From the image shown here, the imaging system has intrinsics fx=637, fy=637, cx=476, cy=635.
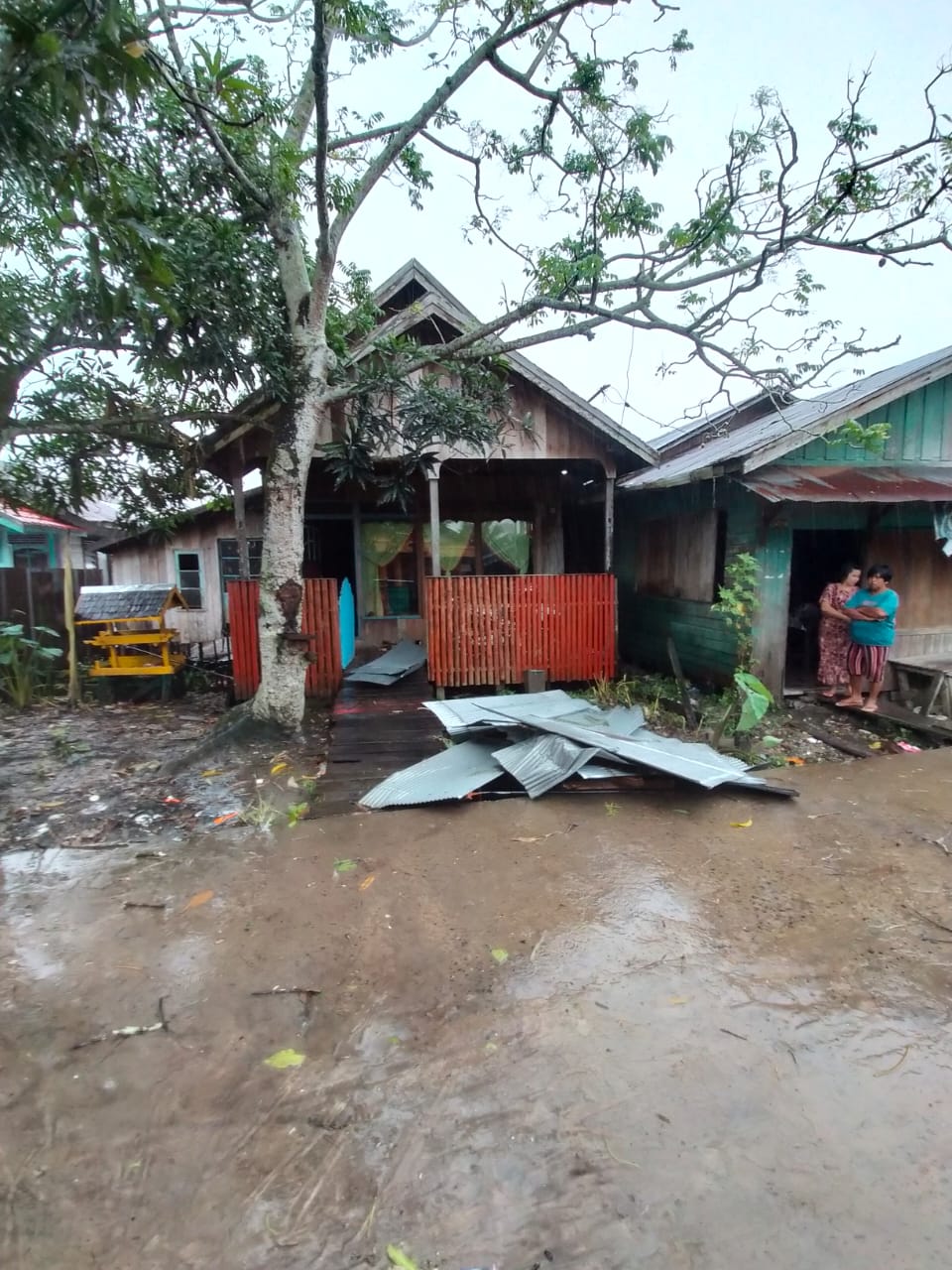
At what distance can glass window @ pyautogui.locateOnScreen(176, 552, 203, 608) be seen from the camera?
12.8 metres

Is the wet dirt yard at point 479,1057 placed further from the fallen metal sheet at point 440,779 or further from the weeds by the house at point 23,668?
the weeds by the house at point 23,668

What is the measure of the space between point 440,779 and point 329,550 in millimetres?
6568

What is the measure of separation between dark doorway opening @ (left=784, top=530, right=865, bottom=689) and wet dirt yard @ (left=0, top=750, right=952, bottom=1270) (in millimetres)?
5876

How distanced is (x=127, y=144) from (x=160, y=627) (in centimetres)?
547

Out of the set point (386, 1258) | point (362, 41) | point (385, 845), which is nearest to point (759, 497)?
point (385, 845)

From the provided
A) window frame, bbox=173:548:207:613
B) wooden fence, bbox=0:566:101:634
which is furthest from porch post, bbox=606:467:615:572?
window frame, bbox=173:548:207:613

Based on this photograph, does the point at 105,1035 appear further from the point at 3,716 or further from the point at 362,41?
the point at 362,41

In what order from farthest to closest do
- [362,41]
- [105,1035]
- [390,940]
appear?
[362,41], [390,940], [105,1035]

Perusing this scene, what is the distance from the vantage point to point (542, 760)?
512cm

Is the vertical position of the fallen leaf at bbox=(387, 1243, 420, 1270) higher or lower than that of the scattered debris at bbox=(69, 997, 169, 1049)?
higher

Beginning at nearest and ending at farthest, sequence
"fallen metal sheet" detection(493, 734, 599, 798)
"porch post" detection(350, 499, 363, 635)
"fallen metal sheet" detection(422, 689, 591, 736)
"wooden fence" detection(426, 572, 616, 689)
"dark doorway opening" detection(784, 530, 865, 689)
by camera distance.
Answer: "fallen metal sheet" detection(493, 734, 599, 798)
"fallen metal sheet" detection(422, 689, 591, 736)
"wooden fence" detection(426, 572, 616, 689)
"dark doorway opening" detection(784, 530, 865, 689)
"porch post" detection(350, 499, 363, 635)

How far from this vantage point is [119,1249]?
172cm

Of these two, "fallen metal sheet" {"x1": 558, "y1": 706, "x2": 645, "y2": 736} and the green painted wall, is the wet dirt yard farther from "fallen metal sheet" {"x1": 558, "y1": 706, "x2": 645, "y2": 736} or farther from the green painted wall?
the green painted wall

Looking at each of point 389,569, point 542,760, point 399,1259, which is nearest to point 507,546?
point 389,569
